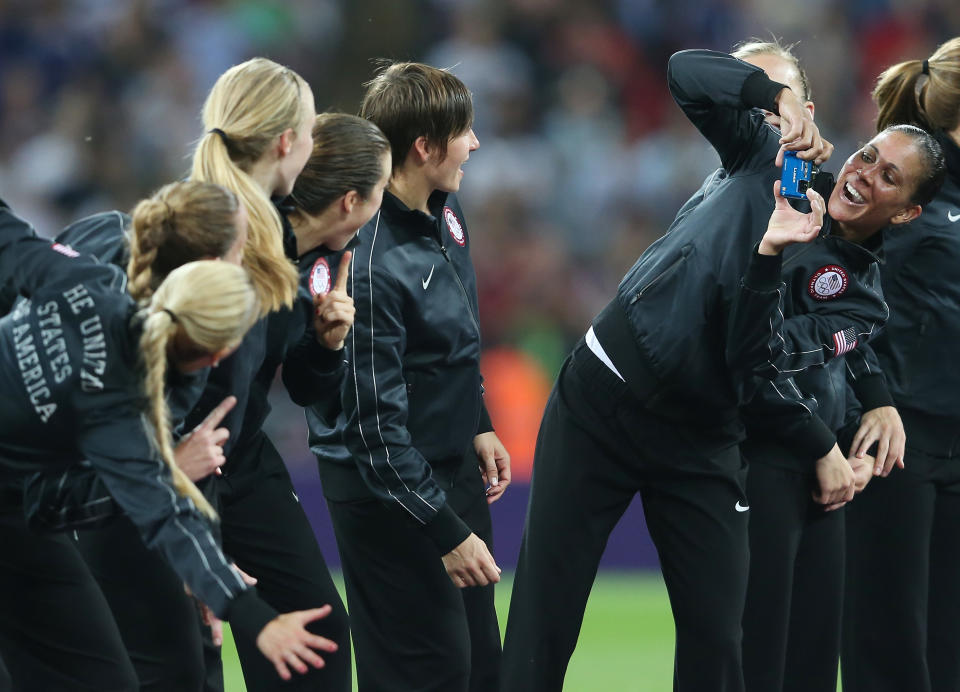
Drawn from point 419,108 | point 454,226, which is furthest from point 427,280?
point 419,108

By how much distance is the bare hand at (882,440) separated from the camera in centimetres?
386

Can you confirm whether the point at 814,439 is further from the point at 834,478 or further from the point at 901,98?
the point at 901,98

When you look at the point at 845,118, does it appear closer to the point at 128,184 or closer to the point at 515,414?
the point at 515,414

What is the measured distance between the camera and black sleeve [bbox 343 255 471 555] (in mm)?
Result: 3465

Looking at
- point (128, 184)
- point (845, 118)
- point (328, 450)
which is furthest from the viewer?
point (845, 118)

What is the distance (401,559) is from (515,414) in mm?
4564

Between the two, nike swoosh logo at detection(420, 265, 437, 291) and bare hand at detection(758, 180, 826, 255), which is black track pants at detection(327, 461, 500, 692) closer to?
nike swoosh logo at detection(420, 265, 437, 291)

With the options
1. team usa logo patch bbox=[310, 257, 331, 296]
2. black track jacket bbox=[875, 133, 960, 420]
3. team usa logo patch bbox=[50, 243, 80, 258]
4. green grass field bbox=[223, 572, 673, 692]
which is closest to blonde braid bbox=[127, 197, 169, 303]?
team usa logo patch bbox=[50, 243, 80, 258]

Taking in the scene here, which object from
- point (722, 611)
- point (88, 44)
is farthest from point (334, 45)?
point (722, 611)

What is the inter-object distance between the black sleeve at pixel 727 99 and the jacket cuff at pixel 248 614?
5.25 ft

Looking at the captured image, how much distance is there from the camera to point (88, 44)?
9125 mm

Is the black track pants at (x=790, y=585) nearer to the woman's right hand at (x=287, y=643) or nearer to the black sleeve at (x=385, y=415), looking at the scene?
the black sleeve at (x=385, y=415)

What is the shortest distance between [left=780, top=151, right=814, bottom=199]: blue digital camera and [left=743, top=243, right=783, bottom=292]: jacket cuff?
144mm

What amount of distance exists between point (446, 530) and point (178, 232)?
40.2 inches
